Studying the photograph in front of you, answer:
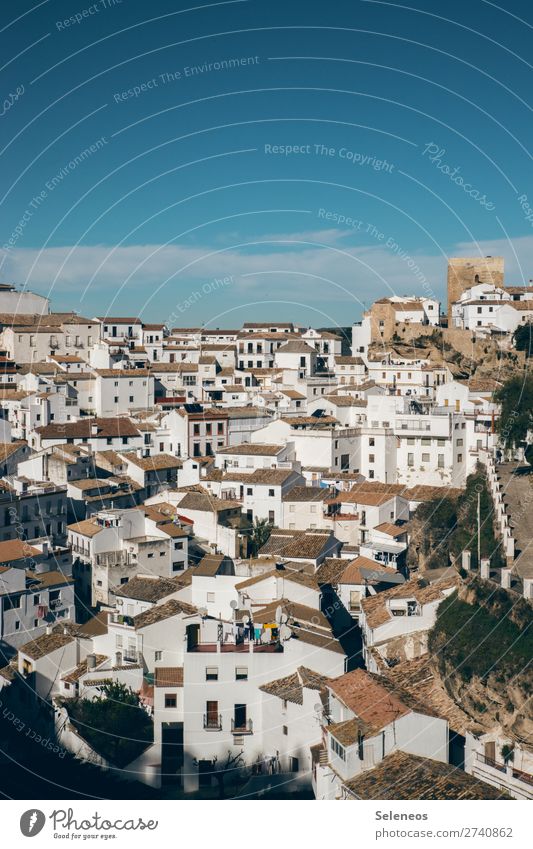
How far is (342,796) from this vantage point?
24.5ft

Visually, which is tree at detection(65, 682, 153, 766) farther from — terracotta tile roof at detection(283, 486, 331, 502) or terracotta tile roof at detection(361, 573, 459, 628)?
terracotta tile roof at detection(283, 486, 331, 502)

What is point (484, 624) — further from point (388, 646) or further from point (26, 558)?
point (26, 558)

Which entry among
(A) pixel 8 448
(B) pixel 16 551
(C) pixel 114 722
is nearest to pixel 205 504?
(B) pixel 16 551

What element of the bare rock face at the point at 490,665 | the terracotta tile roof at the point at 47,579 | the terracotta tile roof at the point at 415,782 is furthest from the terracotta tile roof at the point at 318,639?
the terracotta tile roof at the point at 47,579

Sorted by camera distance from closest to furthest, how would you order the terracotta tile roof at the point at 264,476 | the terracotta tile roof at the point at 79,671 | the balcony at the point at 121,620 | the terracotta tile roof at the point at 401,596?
the terracotta tile roof at the point at 401,596, the terracotta tile roof at the point at 79,671, the balcony at the point at 121,620, the terracotta tile roof at the point at 264,476

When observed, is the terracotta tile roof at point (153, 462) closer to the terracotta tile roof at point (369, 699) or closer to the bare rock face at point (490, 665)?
the bare rock face at point (490, 665)

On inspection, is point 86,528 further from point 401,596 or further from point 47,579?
point 401,596

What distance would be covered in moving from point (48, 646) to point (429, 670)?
4160 mm

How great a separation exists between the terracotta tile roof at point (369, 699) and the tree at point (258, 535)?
5516mm

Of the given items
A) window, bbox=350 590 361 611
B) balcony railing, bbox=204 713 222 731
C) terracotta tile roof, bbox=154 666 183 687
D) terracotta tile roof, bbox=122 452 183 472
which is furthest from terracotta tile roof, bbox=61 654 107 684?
terracotta tile roof, bbox=122 452 183 472

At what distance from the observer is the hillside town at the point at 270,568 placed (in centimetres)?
866

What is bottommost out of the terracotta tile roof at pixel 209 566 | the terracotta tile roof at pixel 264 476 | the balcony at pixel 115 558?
the balcony at pixel 115 558

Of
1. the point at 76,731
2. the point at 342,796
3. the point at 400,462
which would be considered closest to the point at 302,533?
the point at 400,462

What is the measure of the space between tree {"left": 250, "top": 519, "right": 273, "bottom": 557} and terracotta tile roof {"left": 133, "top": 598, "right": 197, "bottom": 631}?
2949 mm
